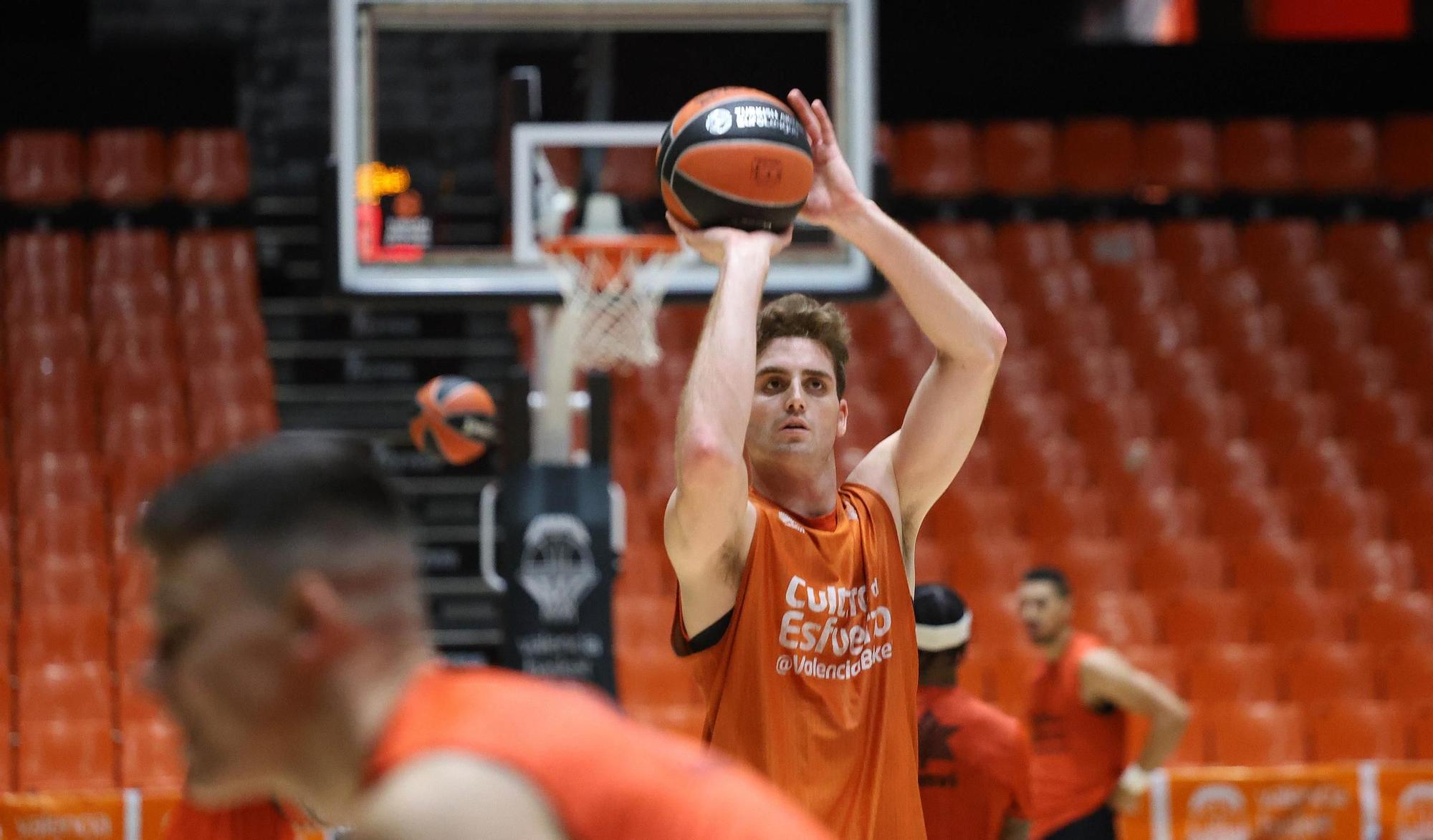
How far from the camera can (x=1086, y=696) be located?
6148 mm

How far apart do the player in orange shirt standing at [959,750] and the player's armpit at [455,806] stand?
3.23 m

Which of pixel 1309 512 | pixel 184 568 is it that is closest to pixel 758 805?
pixel 184 568

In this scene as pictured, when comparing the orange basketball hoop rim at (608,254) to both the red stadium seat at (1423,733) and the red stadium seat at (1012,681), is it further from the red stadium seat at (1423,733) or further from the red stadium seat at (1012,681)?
the red stadium seat at (1423,733)

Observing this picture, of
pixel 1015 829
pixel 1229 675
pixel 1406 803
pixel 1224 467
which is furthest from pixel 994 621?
pixel 1015 829

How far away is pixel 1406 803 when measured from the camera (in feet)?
25.1

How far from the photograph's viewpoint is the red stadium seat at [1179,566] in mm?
9938

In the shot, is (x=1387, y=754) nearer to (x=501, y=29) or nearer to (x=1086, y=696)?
(x=1086, y=696)

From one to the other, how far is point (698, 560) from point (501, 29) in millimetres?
4184

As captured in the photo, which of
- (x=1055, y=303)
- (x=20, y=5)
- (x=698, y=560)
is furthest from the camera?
(x=20, y=5)

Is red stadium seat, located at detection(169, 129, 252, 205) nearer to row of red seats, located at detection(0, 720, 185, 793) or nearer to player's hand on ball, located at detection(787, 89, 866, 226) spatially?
row of red seats, located at detection(0, 720, 185, 793)

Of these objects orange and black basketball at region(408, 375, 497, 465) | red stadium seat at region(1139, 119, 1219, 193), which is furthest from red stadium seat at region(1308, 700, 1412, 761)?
orange and black basketball at region(408, 375, 497, 465)

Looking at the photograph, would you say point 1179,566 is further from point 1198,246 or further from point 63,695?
point 63,695

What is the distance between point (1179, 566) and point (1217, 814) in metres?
2.59

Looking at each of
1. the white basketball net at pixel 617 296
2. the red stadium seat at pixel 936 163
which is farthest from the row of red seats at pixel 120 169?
the white basketball net at pixel 617 296
